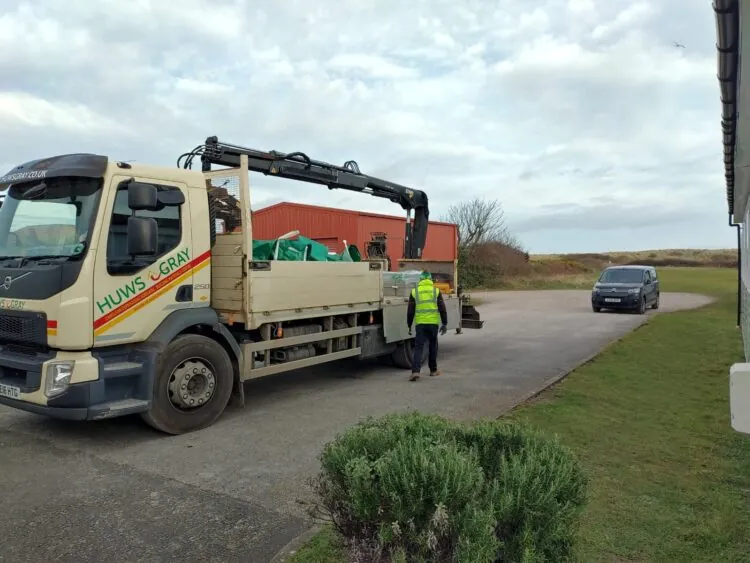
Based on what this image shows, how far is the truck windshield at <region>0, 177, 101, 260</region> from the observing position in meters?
5.64

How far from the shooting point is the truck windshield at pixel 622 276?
73.0ft

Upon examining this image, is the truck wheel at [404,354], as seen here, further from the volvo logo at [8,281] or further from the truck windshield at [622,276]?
the truck windshield at [622,276]

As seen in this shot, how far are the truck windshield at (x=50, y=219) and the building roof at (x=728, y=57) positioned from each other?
5275 millimetres

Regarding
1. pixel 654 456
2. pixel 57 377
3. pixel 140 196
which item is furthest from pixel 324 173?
pixel 654 456

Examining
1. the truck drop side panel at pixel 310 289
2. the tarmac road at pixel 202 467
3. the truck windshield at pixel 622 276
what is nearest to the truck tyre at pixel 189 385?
the tarmac road at pixel 202 467

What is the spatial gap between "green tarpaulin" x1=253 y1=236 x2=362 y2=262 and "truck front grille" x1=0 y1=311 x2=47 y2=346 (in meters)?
2.68

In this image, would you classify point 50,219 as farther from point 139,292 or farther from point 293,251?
point 293,251

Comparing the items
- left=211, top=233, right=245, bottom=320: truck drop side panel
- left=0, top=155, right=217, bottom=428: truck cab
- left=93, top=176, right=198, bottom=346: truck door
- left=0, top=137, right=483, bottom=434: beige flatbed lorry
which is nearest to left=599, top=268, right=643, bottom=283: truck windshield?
left=0, top=137, right=483, bottom=434: beige flatbed lorry

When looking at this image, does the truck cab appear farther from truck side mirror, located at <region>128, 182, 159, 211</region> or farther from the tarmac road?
the tarmac road

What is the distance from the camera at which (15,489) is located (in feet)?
15.3

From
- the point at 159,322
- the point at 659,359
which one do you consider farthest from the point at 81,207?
the point at 659,359

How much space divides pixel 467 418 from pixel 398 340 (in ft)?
10.5

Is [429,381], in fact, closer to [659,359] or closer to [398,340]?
[398,340]

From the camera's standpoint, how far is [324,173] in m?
9.20
